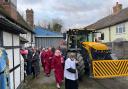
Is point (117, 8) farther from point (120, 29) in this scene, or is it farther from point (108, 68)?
point (108, 68)

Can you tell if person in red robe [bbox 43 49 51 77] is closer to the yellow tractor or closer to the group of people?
the group of people

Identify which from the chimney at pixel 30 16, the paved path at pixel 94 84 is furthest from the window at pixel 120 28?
the paved path at pixel 94 84

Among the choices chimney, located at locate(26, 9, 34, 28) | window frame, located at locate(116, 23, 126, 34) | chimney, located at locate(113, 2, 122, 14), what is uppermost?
chimney, located at locate(113, 2, 122, 14)

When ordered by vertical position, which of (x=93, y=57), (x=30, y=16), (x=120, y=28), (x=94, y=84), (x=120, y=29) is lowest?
(x=94, y=84)

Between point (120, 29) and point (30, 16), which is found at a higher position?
point (30, 16)

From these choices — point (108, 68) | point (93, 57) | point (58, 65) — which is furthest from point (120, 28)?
point (108, 68)

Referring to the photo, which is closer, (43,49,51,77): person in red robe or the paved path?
the paved path

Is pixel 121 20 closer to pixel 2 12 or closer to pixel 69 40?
pixel 69 40

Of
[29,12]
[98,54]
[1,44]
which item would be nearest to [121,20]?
[29,12]

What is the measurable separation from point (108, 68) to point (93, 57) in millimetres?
1859

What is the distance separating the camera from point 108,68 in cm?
1543

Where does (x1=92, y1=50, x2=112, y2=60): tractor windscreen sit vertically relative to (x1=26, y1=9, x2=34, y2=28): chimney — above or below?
below

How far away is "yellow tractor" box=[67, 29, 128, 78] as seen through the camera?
50.6ft

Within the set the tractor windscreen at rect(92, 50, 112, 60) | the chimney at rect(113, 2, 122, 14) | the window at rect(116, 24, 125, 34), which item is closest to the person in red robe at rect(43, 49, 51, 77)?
the tractor windscreen at rect(92, 50, 112, 60)
